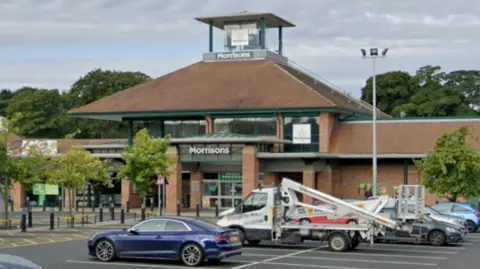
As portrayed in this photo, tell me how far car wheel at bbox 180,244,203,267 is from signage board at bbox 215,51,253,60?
40.0 m

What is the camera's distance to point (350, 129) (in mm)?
55156

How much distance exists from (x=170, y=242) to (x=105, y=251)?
6.61 ft

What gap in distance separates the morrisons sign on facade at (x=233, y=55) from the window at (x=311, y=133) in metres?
7.88

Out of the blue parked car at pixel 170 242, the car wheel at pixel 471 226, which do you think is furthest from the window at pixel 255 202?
the car wheel at pixel 471 226

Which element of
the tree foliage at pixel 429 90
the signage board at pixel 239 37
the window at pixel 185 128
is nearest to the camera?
the window at pixel 185 128

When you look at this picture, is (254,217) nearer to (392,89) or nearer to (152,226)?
(152,226)

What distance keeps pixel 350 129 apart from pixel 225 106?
341 inches

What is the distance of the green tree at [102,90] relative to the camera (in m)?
92.1

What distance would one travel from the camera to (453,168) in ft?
142

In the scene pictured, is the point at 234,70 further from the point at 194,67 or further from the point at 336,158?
the point at 336,158

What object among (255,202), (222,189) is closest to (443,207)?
(255,202)

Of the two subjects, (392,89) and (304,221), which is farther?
(392,89)

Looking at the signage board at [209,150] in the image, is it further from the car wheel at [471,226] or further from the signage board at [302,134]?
the car wheel at [471,226]

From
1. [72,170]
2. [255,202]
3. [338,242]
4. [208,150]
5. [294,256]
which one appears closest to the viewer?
[294,256]
